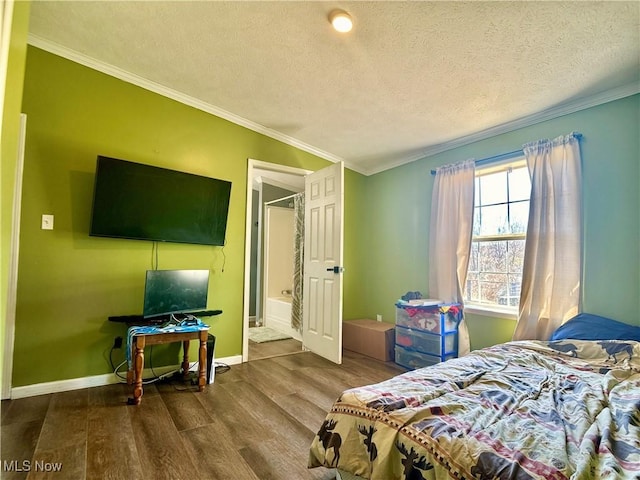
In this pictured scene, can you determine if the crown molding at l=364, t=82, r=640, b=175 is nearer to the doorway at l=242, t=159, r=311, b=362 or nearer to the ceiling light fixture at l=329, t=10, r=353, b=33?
the ceiling light fixture at l=329, t=10, r=353, b=33

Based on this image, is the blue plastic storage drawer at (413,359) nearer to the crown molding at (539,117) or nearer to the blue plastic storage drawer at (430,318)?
the blue plastic storage drawer at (430,318)

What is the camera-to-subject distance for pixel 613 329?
224 cm

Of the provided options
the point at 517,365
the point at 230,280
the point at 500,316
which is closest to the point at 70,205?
the point at 230,280

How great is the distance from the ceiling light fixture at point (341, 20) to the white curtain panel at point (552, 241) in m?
2.06

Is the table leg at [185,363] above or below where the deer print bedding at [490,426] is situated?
below

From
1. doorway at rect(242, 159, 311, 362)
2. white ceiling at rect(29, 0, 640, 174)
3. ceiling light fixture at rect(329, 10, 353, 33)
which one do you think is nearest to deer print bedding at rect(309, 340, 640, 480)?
white ceiling at rect(29, 0, 640, 174)

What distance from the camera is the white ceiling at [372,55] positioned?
75.3 inches

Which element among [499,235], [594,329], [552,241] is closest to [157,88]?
[499,235]

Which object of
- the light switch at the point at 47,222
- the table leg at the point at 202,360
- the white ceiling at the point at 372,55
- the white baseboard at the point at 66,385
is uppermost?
the white ceiling at the point at 372,55

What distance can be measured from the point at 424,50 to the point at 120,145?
270 cm

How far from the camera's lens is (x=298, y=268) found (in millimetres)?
4727

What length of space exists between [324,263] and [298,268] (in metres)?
1.21

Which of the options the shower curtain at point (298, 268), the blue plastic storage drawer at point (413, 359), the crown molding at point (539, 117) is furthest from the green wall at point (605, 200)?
the shower curtain at point (298, 268)

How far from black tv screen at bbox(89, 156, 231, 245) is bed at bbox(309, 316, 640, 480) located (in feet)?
7.59
